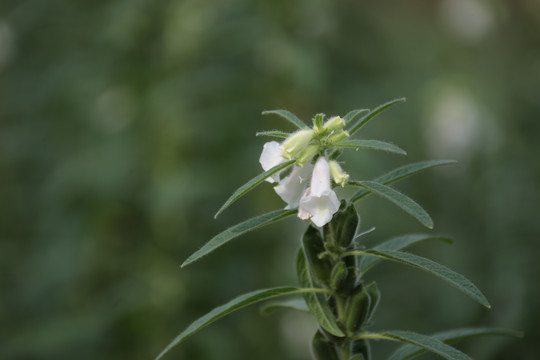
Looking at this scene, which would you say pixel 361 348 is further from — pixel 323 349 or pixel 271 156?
pixel 271 156

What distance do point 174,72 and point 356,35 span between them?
138 cm

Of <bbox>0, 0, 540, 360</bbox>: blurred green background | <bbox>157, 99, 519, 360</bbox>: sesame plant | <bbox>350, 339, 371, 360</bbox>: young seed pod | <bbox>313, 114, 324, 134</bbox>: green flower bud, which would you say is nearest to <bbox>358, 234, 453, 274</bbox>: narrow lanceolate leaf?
<bbox>157, 99, 519, 360</bbox>: sesame plant

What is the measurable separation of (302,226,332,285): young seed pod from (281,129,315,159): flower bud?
0.13 m

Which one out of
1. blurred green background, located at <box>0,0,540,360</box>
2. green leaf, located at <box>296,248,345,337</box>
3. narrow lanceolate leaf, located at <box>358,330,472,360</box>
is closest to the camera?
narrow lanceolate leaf, located at <box>358,330,472,360</box>

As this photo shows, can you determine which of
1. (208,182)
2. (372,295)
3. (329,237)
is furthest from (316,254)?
→ (208,182)

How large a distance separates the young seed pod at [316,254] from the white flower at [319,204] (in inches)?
2.0

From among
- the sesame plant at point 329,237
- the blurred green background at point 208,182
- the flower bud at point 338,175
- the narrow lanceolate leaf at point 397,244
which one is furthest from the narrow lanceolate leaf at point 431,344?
the blurred green background at point 208,182

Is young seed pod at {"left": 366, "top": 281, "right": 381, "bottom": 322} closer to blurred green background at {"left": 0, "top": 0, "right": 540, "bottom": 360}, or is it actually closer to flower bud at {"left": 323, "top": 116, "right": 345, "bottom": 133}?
flower bud at {"left": 323, "top": 116, "right": 345, "bottom": 133}

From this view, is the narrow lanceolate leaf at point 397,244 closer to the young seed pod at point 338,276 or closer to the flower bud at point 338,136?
the young seed pod at point 338,276

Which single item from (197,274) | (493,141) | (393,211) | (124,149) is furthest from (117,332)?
(493,141)

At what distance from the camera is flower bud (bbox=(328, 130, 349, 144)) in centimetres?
118

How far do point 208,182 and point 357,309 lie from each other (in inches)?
97.1

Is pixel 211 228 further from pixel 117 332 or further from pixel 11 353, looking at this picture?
pixel 11 353

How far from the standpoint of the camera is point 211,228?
3828 millimetres
